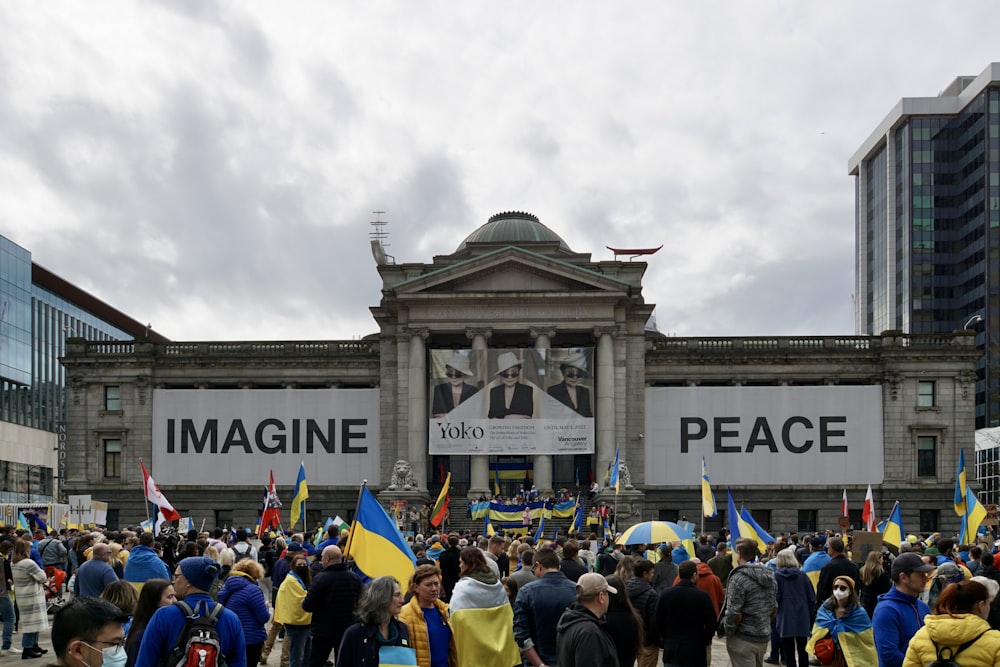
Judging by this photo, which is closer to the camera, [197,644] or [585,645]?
[197,644]

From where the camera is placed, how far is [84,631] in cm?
680

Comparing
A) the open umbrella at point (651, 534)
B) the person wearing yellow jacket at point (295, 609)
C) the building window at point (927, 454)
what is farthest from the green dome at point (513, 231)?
the person wearing yellow jacket at point (295, 609)

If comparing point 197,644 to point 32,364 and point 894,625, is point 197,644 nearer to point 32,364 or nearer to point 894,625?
point 894,625

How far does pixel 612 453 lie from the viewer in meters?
65.9

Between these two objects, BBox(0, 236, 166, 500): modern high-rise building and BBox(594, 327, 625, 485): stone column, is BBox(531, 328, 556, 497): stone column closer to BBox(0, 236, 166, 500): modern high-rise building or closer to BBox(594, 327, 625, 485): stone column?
BBox(594, 327, 625, 485): stone column

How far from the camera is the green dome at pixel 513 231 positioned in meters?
80.5

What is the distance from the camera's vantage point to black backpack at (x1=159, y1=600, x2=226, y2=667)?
9.70m

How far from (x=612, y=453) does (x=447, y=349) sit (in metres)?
10.3

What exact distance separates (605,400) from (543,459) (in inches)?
174

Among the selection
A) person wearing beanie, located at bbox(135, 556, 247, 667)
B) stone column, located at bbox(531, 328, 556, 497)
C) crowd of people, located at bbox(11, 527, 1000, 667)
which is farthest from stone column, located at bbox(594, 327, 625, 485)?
person wearing beanie, located at bbox(135, 556, 247, 667)

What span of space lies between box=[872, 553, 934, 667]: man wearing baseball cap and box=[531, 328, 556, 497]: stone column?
53.3 metres

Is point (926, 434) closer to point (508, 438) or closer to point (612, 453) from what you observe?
point (612, 453)

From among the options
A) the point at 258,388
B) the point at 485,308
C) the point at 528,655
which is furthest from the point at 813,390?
the point at 528,655

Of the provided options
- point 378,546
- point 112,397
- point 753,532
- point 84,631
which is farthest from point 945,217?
point 84,631
